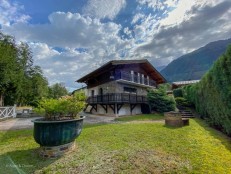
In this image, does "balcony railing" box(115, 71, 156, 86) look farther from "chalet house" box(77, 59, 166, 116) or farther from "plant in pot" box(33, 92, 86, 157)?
"plant in pot" box(33, 92, 86, 157)

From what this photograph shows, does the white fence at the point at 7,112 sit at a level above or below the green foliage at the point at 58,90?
below

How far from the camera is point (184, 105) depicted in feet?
61.8

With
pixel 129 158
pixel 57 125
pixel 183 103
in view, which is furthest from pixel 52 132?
pixel 183 103

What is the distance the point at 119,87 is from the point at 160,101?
483cm

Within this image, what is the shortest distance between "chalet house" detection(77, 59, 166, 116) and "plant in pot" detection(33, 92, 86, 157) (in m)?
10.2

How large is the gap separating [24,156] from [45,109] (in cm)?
152

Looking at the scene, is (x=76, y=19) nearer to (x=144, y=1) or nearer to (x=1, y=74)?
(x=144, y=1)

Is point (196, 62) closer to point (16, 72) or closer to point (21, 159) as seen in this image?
point (16, 72)

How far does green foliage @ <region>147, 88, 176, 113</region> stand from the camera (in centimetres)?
1633

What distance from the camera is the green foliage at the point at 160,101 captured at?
1633 cm

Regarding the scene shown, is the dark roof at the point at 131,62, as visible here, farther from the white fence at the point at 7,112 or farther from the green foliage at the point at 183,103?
the white fence at the point at 7,112

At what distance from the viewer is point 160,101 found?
16625 mm

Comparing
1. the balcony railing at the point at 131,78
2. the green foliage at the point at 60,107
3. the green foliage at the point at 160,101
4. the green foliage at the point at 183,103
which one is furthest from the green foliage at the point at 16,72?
the green foliage at the point at 183,103

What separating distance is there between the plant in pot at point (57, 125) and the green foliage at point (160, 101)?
12.9 m
